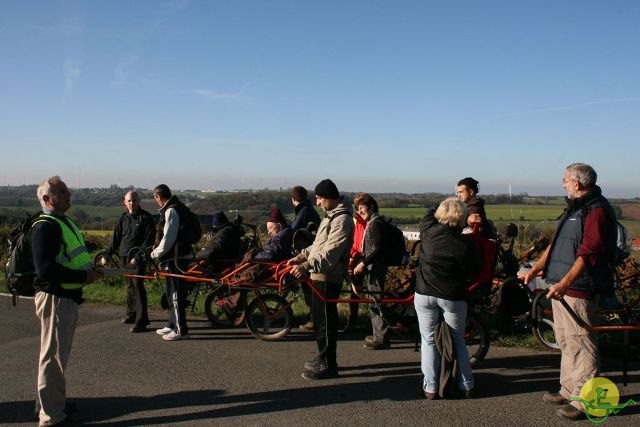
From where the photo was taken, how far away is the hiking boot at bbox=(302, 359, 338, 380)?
5.83 meters

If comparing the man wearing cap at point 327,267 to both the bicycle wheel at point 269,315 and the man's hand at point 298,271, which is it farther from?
the bicycle wheel at point 269,315

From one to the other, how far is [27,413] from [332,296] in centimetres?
287

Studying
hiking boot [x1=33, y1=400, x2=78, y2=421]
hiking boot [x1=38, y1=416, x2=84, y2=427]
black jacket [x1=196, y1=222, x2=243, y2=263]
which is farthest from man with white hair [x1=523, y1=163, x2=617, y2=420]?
black jacket [x1=196, y1=222, x2=243, y2=263]

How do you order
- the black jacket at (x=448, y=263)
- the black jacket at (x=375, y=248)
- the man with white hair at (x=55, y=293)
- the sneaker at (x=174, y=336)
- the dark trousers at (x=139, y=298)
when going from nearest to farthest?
the man with white hair at (x=55, y=293)
the black jacket at (x=448, y=263)
the black jacket at (x=375, y=248)
the sneaker at (x=174, y=336)
the dark trousers at (x=139, y=298)

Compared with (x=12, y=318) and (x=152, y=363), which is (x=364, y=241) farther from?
(x=12, y=318)

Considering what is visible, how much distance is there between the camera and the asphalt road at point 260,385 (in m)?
4.83

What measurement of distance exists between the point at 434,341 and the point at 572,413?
121 centimetres

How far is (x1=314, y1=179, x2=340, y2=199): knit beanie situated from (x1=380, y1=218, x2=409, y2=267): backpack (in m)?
1.24

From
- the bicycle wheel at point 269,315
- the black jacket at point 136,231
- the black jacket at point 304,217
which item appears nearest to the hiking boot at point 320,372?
the bicycle wheel at point 269,315

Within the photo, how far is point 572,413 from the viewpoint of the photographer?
15.4 ft

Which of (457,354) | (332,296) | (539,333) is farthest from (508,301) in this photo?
(332,296)

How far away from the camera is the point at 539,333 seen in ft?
22.3

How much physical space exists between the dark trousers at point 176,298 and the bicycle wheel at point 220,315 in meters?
0.75

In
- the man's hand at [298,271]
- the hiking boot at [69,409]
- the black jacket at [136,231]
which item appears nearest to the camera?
the hiking boot at [69,409]
